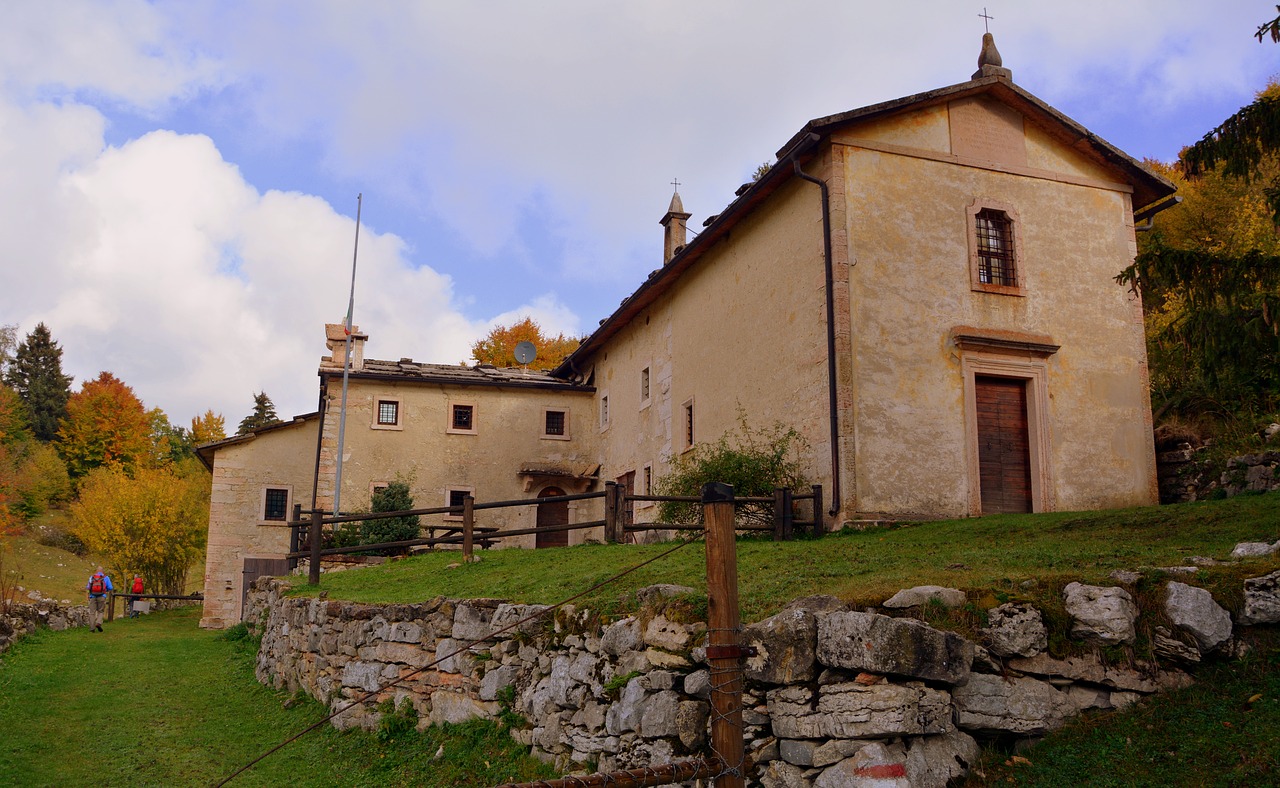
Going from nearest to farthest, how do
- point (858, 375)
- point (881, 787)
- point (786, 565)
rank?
point (881, 787)
point (786, 565)
point (858, 375)

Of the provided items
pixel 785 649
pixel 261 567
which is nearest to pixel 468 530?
pixel 785 649

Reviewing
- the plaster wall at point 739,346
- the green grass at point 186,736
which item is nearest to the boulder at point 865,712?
the green grass at point 186,736

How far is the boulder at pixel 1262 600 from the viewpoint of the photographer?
5.98m

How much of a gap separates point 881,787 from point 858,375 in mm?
9513

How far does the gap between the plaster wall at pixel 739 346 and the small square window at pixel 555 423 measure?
2.92 m

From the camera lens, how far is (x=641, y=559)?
11.1m

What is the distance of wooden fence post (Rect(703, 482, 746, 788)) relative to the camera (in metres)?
5.88

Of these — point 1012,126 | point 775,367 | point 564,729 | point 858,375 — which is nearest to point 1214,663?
point 564,729

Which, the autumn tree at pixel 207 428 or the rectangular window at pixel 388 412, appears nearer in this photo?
the rectangular window at pixel 388 412

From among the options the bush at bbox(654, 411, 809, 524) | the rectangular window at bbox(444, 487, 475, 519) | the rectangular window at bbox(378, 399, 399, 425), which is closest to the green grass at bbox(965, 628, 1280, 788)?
the bush at bbox(654, 411, 809, 524)

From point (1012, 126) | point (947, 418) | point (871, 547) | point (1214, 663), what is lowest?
point (1214, 663)

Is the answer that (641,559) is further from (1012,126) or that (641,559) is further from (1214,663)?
(1012,126)

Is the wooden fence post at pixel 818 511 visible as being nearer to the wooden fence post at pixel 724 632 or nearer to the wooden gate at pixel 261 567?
the wooden fence post at pixel 724 632

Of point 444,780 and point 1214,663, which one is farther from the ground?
point 1214,663
